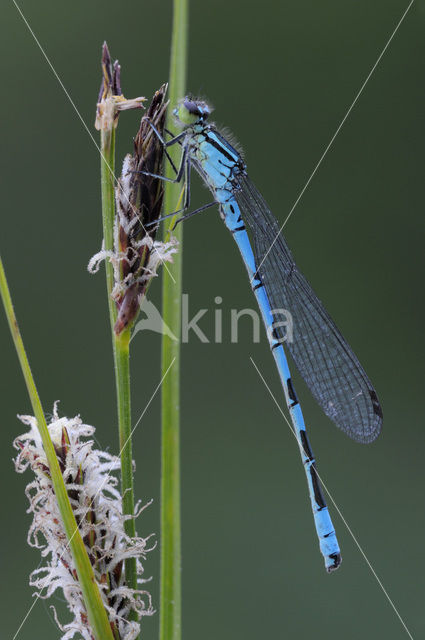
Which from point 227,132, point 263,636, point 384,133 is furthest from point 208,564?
point 384,133

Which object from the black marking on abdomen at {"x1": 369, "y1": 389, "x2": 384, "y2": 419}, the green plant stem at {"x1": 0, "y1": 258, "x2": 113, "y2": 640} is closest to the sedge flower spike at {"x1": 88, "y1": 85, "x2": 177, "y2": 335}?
the green plant stem at {"x1": 0, "y1": 258, "x2": 113, "y2": 640}

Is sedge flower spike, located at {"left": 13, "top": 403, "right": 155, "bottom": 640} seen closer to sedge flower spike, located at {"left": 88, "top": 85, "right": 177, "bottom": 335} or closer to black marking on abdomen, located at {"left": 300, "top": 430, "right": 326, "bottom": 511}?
sedge flower spike, located at {"left": 88, "top": 85, "right": 177, "bottom": 335}

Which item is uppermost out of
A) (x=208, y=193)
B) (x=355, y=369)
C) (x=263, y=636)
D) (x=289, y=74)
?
(x=289, y=74)

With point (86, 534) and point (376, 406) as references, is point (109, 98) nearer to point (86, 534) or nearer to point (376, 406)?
point (86, 534)

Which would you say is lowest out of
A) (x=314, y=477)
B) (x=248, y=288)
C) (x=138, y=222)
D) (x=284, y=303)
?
(x=314, y=477)

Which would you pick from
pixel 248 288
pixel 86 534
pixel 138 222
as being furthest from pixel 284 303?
pixel 86 534

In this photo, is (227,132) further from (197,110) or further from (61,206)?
(61,206)

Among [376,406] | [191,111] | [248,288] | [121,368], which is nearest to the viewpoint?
[121,368]

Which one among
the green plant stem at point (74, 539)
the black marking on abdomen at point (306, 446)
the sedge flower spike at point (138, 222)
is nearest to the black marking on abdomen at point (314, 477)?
the black marking on abdomen at point (306, 446)
